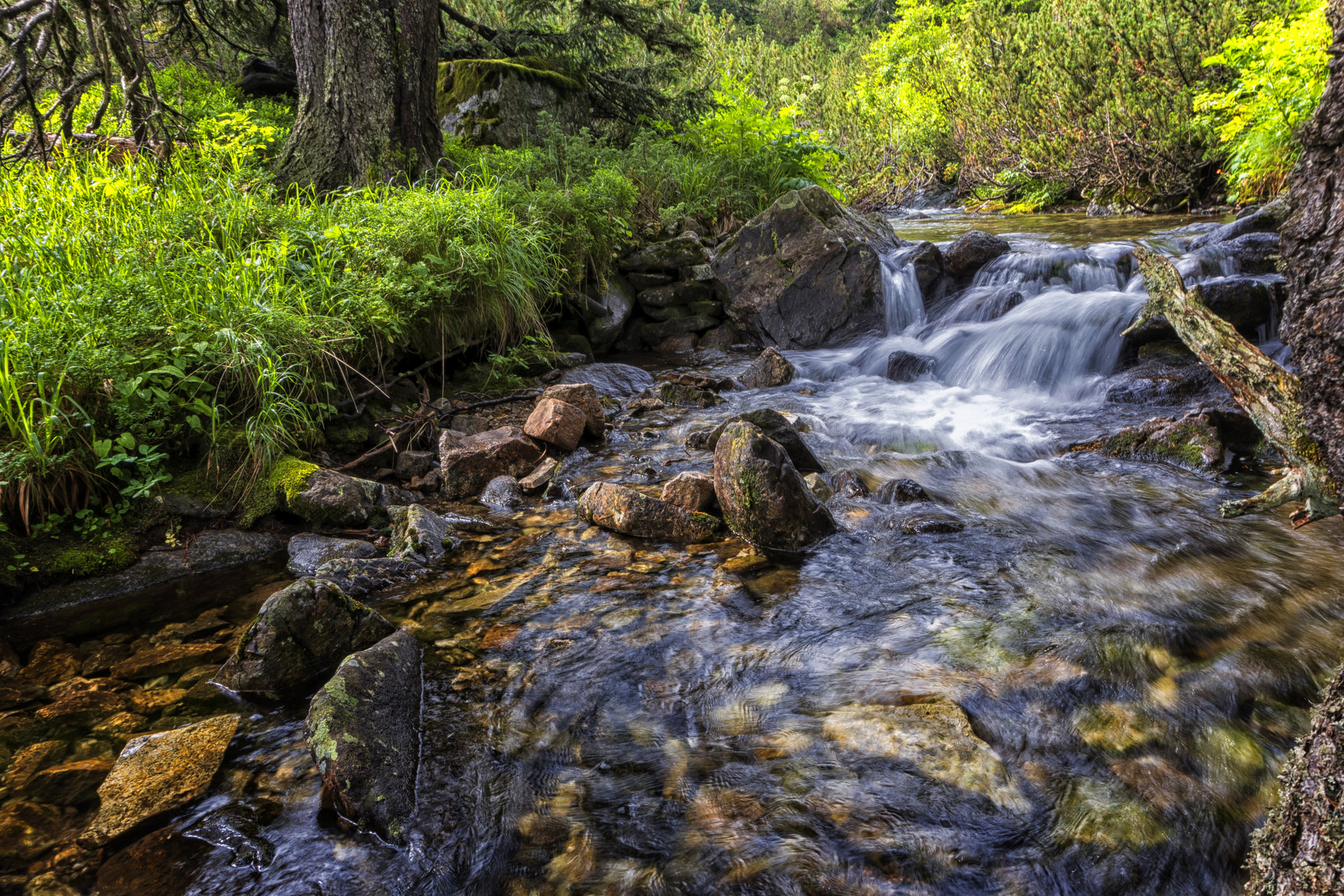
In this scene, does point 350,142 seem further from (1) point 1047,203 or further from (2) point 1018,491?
(1) point 1047,203

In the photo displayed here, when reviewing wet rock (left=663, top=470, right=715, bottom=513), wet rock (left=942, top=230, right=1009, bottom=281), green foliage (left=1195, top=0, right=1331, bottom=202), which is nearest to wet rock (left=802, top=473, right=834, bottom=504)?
wet rock (left=663, top=470, right=715, bottom=513)

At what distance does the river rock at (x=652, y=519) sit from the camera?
3.70 meters

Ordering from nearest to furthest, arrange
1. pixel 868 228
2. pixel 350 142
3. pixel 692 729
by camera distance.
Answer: pixel 692 729
pixel 350 142
pixel 868 228

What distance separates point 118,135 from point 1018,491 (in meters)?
7.70

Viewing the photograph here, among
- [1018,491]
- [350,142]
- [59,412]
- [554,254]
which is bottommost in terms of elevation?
[1018,491]

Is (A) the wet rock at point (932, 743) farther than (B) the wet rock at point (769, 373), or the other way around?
(B) the wet rock at point (769, 373)

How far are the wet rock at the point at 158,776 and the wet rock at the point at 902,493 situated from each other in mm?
3465

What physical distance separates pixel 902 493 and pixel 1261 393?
188 cm

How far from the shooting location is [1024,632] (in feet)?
9.09

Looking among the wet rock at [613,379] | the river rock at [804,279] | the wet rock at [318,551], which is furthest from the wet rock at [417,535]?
the river rock at [804,279]

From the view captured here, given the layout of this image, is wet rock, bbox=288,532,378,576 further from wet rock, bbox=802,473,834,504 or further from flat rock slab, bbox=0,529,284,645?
wet rock, bbox=802,473,834,504

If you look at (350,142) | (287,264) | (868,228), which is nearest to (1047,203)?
(868,228)

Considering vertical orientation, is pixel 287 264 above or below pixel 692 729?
above

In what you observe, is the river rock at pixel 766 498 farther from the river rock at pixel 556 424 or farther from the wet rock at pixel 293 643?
the wet rock at pixel 293 643
